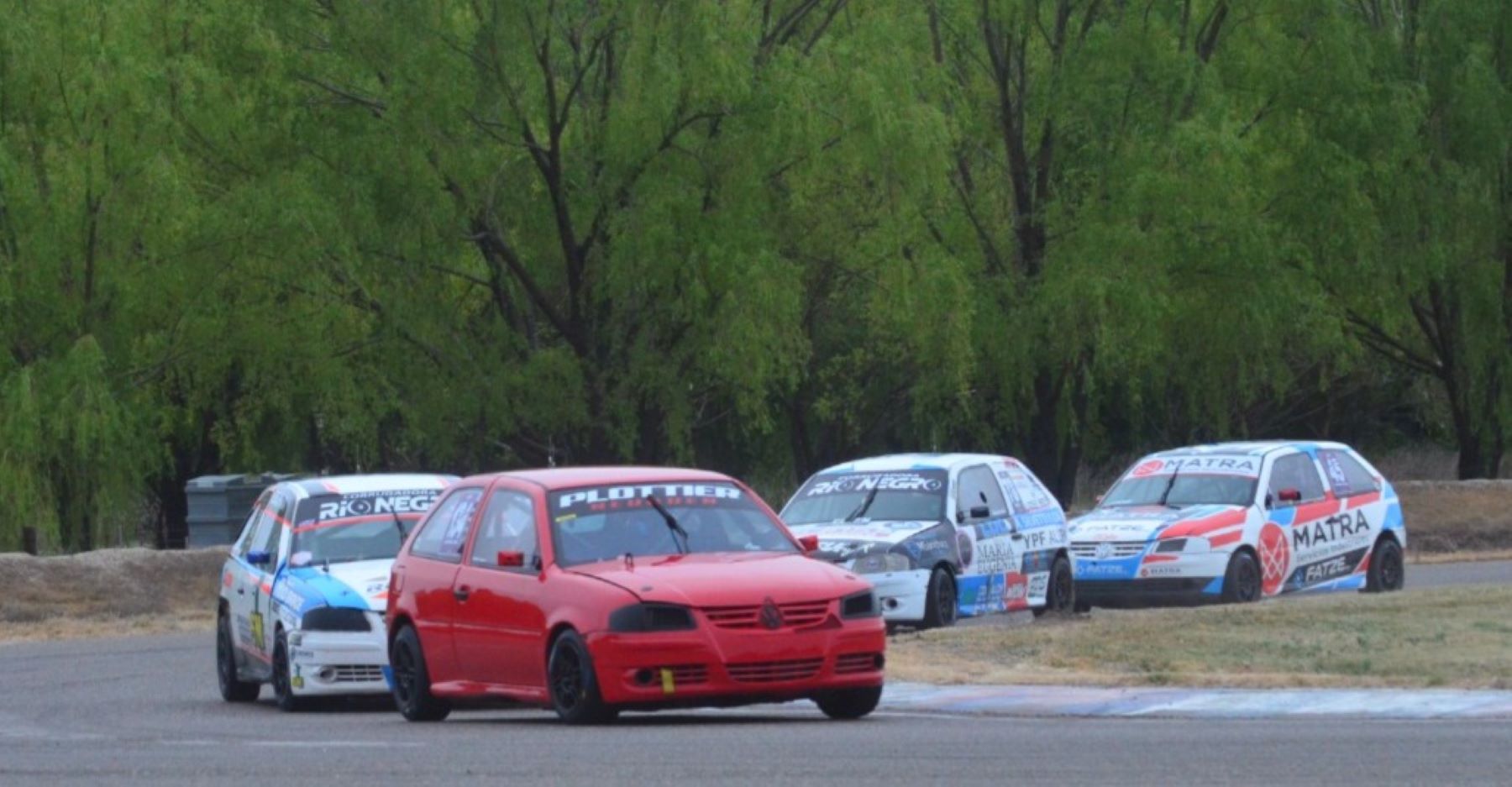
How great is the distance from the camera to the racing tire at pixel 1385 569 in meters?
23.4

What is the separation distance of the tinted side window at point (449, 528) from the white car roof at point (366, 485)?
103 inches

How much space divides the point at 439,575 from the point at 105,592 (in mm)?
15649

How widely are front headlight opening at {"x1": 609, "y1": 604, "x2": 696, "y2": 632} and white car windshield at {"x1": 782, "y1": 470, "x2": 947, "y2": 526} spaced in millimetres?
8299

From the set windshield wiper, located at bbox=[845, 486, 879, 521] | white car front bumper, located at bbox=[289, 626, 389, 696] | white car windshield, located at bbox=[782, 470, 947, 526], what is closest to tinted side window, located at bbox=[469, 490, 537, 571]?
white car front bumper, located at bbox=[289, 626, 389, 696]

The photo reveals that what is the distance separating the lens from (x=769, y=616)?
12.1m

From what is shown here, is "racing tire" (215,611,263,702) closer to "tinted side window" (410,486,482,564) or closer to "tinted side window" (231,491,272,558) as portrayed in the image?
"tinted side window" (231,491,272,558)

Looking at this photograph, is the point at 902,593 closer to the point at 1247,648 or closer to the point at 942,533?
the point at 942,533

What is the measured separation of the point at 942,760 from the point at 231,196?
1010 inches

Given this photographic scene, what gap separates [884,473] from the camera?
20.9 metres

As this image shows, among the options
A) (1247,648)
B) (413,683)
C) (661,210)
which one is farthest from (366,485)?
(661,210)

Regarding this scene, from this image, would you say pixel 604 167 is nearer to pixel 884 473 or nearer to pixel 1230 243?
pixel 1230 243

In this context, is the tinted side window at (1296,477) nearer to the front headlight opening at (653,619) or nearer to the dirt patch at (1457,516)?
the front headlight opening at (653,619)

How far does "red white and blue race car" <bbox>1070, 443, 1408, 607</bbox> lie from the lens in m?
21.6

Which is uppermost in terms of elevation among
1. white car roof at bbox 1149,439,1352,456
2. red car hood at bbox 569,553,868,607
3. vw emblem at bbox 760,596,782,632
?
white car roof at bbox 1149,439,1352,456
